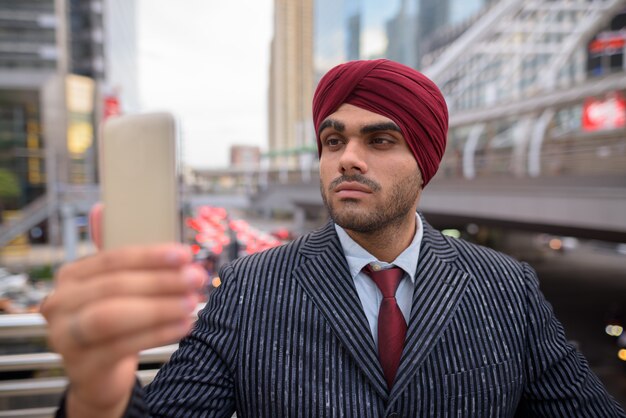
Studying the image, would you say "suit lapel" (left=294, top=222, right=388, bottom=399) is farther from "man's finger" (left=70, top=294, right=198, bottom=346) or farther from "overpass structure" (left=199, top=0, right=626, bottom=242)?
"overpass structure" (left=199, top=0, right=626, bottom=242)

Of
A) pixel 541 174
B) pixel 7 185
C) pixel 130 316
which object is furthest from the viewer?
pixel 7 185

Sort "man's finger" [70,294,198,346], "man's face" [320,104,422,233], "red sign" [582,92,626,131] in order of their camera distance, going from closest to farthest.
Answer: "man's finger" [70,294,198,346] < "man's face" [320,104,422,233] < "red sign" [582,92,626,131]

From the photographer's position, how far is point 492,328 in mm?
1351

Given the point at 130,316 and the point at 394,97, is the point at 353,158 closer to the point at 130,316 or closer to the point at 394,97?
the point at 394,97

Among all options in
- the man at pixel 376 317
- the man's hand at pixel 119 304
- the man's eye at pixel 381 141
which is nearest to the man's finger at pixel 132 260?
the man's hand at pixel 119 304

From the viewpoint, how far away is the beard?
1310mm

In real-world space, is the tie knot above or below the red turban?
below

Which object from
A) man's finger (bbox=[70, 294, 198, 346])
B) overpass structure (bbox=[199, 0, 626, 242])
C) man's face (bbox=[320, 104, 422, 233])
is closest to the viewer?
man's finger (bbox=[70, 294, 198, 346])

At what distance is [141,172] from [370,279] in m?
0.97

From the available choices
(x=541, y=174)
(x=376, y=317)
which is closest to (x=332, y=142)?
(x=376, y=317)

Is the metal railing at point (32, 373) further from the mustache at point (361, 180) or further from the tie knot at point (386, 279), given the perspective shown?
the mustache at point (361, 180)

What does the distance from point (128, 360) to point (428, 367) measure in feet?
2.92

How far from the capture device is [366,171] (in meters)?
1.30

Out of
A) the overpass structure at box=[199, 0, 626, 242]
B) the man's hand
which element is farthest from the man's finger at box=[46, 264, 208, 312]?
the overpass structure at box=[199, 0, 626, 242]
